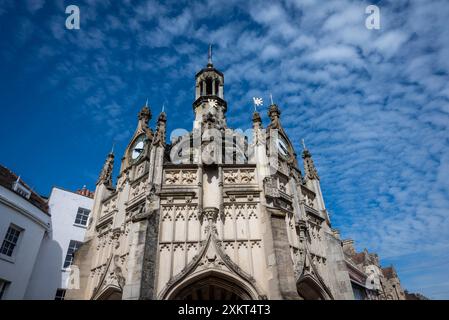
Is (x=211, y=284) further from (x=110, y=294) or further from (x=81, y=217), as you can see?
(x=81, y=217)

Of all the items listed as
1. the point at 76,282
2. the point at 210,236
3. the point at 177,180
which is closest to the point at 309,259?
the point at 210,236

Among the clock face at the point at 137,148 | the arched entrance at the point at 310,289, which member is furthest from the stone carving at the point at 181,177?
the arched entrance at the point at 310,289

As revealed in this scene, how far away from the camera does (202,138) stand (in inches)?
573

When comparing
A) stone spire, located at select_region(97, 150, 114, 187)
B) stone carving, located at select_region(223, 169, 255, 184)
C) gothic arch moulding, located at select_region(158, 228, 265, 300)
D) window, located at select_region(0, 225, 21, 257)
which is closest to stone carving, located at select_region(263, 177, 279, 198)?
stone carving, located at select_region(223, 169, 255, 184)

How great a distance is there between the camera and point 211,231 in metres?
11.5

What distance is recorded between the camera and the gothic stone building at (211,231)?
422 inches

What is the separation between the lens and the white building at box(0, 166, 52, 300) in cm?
1669

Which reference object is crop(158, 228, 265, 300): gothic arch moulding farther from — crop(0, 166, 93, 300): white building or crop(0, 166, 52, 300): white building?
crop(0, 166, 93, 300): white building

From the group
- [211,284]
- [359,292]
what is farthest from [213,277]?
[359,292]

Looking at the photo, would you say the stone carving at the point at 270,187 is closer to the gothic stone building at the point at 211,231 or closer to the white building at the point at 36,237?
the gothic stone building at the point at 211,231

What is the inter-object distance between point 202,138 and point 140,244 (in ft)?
19.9

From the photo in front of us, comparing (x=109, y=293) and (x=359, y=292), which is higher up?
(x=359, y=292)

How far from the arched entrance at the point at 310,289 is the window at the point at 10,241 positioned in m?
16.8

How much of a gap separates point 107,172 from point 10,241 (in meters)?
7.30
